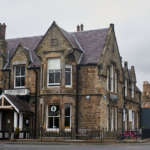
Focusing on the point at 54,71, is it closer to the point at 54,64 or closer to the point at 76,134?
the point at 54,64

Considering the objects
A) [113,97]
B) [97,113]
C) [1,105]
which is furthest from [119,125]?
[1,105]

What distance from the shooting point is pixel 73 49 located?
33.2 metres

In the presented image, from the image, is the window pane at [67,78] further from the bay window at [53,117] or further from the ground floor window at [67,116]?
the bay window at [53,117]

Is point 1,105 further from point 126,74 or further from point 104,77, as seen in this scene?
point 126,74

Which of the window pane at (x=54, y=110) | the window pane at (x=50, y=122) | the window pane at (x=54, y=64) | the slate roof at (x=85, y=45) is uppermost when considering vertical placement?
the slate roof at (x=85, y=45)

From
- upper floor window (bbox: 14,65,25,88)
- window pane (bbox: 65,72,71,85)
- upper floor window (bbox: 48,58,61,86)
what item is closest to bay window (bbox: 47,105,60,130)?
upper floor window (bbox: 48,58,61,86)

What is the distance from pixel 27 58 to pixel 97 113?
30.5 ft

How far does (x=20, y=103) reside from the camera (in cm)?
3372

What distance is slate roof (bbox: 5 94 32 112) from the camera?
3275 centimetres

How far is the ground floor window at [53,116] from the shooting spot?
32.8 m

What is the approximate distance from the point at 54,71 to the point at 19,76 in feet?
14.5

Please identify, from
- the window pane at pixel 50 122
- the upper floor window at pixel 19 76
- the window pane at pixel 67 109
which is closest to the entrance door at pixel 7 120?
the upper floor window at pixel 19 76

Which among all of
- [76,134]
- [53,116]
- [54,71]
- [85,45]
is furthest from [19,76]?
[76,134]

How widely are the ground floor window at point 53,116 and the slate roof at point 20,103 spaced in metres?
2.34
